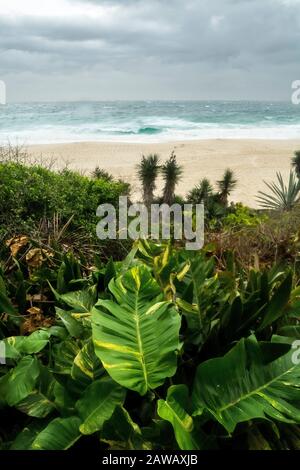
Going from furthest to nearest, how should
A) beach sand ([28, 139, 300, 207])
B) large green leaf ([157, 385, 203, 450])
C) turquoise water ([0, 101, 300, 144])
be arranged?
1. turquoise water ([0, 101, 300, 144])
2. beach sand ([28, 139, 300, 207])
3. large green leaf ([157, 385, 203, 450])

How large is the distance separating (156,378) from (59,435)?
37 cm

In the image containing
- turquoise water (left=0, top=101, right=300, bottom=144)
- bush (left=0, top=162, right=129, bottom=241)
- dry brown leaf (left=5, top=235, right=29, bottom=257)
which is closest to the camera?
dry brown leaf (left=5, top=235, right=29, bottom=257)

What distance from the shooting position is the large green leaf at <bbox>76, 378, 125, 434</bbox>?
5.05 feet

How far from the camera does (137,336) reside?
5.64 feet

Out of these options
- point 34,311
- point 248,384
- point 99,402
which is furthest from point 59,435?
point 34,311

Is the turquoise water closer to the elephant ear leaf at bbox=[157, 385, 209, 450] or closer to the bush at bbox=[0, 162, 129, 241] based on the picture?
the bush at bbox=[0, 162, 129, 241]

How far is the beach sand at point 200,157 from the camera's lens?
20.5 meters

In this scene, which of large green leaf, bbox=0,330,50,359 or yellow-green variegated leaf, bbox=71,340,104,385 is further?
large green leaf, bbox=0,330,50,359

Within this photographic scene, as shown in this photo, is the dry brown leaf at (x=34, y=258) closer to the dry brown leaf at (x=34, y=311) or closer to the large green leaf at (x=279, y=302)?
the dry brown leaf at (x=34, y=311)

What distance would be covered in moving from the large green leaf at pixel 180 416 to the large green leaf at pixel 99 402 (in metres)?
0.17

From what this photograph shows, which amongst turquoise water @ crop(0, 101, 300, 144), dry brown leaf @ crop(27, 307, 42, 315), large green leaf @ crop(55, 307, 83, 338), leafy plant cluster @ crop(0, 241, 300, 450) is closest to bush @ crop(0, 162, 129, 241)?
dry brown leaf @ crop(27, 307, 42, 315)

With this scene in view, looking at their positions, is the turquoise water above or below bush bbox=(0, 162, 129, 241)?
above

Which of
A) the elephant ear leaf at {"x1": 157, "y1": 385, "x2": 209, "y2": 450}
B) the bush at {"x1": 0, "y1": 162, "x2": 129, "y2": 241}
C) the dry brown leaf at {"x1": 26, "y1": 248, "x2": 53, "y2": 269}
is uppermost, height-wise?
the bush at {"x1": 0, "y1": 162, "x2": 129, "y2": 241}
